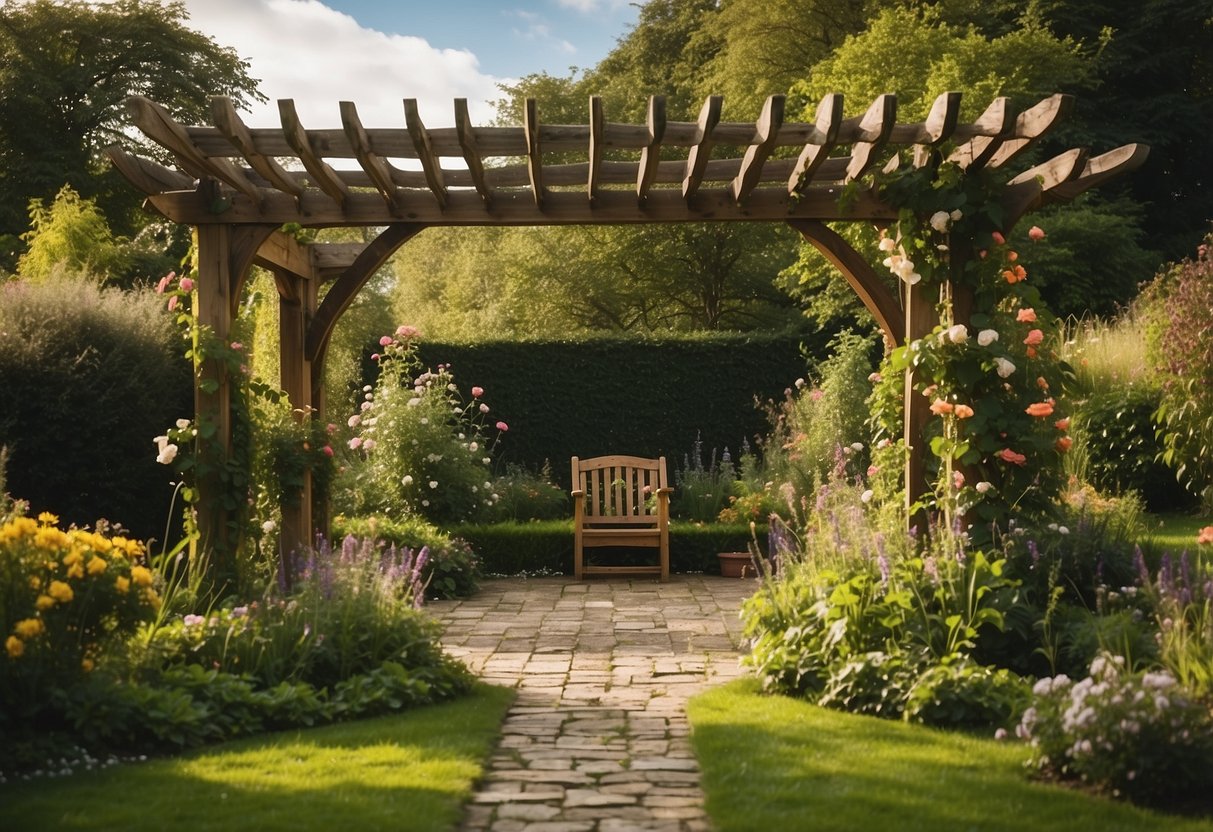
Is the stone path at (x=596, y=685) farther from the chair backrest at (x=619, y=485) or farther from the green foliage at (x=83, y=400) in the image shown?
the green foliage at (x=83, y=400)

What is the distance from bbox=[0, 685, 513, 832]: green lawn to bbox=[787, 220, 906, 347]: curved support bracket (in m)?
3.55

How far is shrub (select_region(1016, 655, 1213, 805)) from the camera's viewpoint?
3.65 m

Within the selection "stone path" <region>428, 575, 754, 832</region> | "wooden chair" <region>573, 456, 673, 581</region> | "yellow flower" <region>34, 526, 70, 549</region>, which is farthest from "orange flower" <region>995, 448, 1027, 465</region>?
"yellow flower" <region>34, 526, 70, 549</region>

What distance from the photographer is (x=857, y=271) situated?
23.2 ft

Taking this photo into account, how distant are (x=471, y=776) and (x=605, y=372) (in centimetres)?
970

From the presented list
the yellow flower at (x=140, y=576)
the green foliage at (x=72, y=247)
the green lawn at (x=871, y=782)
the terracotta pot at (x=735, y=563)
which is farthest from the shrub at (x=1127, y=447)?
the green foliage at (x=72, y=247)

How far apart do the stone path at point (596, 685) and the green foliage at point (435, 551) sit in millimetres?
195

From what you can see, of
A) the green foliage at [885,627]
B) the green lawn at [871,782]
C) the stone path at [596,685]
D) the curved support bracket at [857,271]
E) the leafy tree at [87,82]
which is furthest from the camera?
the leafy tree at [87,82]

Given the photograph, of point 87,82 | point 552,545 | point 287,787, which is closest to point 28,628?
point 287,787

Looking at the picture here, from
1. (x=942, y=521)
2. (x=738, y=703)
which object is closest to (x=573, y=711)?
(x=738, y=703)

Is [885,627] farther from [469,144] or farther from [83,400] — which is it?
[83,400]

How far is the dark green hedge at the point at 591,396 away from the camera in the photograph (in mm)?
13594

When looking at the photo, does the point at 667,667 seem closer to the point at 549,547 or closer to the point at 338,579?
the point at 338,579

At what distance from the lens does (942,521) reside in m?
6.54
